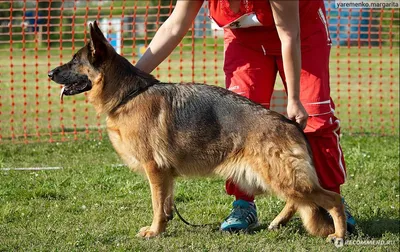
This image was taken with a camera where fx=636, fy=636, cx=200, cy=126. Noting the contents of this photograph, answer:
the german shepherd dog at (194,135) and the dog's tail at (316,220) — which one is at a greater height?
the german shepherd dog at (194,135)

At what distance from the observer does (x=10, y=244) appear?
4.48 m

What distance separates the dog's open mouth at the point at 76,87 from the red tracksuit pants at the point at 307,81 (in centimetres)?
117

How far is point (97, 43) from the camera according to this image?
180 inches

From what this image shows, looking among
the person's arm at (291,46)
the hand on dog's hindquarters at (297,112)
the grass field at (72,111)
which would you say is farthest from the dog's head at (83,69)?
the grass field at (72,111)

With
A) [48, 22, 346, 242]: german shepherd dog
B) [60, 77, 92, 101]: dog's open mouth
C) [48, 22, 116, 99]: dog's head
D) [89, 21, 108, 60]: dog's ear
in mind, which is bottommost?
[48, 22, 346, 242]: german shepherd dog

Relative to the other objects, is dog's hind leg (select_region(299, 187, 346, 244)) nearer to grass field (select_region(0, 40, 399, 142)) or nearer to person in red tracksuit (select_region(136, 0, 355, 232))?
person in red tracksuit (select_region(136, 0, 355, 232))

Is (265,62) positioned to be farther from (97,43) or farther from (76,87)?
(76,87)

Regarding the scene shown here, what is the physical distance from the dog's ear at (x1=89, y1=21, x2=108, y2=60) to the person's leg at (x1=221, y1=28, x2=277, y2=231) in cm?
105

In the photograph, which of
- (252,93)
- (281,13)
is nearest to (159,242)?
(252,93)

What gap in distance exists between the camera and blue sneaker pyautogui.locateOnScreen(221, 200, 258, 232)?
5031 millimetres

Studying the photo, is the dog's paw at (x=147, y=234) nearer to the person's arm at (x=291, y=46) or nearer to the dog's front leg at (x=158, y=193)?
the dog's front leg at (x=158, y=193)

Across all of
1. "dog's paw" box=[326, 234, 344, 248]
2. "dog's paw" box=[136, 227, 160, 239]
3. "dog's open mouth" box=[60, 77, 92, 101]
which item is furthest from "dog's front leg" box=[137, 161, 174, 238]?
"dog's paw" box=[326, 234, 344, 248]

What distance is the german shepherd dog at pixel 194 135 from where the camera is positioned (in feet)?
14.7

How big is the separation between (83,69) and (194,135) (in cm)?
94
